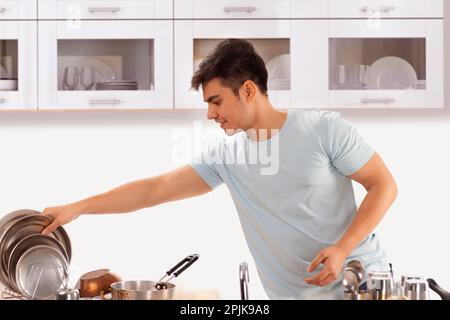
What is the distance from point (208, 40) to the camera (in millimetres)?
1720

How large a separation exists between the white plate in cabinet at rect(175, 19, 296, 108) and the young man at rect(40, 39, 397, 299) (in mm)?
208

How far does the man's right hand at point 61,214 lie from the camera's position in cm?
139

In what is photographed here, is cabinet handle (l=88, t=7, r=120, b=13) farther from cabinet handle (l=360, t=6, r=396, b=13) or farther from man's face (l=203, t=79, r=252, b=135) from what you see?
cabinet handle (l=360, t=6, r=396, b=13)

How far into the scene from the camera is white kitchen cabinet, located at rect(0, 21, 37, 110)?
170 cm

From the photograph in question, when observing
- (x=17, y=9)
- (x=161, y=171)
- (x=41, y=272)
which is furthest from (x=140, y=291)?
(x=17, y=9)

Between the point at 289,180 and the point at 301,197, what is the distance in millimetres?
47

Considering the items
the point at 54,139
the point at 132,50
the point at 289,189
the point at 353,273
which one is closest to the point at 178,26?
the point at 132,50

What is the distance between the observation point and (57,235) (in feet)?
4.57

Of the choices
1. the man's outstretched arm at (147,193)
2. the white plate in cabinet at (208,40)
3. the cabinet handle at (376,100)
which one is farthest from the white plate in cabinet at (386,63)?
the man's outstretched arm at (147,193)

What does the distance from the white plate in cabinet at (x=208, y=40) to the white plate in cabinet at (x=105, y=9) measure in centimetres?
6

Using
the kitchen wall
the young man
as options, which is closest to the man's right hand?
the young man

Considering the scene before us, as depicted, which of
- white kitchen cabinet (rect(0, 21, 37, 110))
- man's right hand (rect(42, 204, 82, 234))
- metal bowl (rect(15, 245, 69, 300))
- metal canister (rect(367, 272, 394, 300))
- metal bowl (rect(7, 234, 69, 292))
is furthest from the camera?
white kitchen cabinet (rect(0, 21, 37, 110))

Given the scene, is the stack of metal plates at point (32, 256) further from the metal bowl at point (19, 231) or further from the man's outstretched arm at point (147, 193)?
the man's outstretched arm at point (147, 193)

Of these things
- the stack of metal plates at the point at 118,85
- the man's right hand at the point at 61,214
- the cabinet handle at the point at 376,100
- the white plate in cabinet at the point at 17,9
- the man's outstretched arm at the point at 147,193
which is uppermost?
the white plate in cabinet at the point at 17,9
